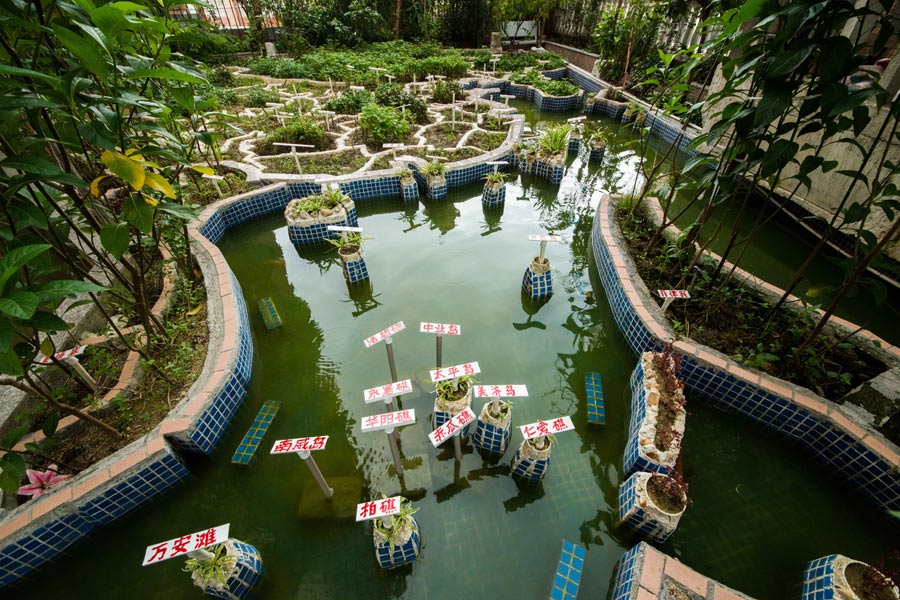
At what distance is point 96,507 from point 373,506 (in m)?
1.94

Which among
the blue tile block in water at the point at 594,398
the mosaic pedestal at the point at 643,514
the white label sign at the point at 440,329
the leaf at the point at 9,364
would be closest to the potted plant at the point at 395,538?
the white label sign at the point at 440,329

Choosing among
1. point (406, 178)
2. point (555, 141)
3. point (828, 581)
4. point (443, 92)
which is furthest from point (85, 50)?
point (443, 92)

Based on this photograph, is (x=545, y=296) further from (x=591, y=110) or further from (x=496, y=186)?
(x=591, y=110)

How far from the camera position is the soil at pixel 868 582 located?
1.92 meters

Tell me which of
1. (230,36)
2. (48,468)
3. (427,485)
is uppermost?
(230,36)

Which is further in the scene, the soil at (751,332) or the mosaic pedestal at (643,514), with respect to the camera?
the soil at (751,332)

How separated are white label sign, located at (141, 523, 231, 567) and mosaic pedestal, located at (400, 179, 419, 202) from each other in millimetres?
5261

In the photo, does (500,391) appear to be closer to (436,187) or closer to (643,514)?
(643,514)

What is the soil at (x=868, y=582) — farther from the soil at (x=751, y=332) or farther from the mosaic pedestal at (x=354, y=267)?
the mosaic pedestal at (x=354, y=267)

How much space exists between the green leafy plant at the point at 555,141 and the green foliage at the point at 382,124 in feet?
8.98

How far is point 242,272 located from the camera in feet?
16.6

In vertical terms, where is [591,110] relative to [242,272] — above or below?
above

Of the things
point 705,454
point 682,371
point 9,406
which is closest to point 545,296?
point 682,371

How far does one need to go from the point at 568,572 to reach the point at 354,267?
141 inches
